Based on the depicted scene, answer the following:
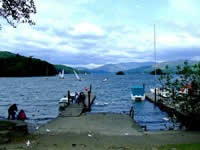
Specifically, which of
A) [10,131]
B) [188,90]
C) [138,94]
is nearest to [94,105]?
[138,94]

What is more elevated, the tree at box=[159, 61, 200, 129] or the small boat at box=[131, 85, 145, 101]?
the tree at box=[159, 61, 200, 129]

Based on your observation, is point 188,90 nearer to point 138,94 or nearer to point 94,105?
point 94,105

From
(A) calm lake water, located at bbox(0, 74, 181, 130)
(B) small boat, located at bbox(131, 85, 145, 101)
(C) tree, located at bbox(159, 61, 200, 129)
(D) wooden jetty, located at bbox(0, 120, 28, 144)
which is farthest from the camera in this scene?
(B) small boat, located at bbox(131, 85, 145, 101)

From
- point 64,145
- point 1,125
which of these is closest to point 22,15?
point 1,125

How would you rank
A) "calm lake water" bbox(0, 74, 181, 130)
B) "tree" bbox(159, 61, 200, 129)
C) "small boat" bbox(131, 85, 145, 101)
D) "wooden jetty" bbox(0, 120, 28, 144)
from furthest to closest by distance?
"small boat" bbox(131, 85, 145, 101)
"calm lake water" bbox(0, 74, 181, 130)
"tree" bbox(159, 61, 200, 129)
"wooden jetty" bbox(0, 120, 28, 144)

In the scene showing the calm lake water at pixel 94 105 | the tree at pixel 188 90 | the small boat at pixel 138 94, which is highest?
the tree at pixel 188 90

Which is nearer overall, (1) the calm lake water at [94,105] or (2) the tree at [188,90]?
(2) the tree at [188,90]

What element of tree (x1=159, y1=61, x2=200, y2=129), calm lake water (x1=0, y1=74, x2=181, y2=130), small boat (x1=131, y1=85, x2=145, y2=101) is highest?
tree (x1=159, y1=61, x2=200, y2=129)

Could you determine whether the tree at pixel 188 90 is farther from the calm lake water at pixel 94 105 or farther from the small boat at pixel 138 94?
the small boat at pixel 138 94

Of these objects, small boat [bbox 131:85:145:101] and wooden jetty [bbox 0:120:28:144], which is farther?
small boat [bbox 131:85:145:101]

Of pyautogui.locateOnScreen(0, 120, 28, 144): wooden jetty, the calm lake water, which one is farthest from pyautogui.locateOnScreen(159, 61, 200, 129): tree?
pyautogui.locateOnScreen(0, 120, 28, 144): wooden jetty

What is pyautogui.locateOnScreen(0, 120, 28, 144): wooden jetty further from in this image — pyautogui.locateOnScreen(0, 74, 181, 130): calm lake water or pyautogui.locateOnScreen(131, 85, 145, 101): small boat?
pyautogui.locateOnScreen(131, 85, 145, 101): small boat

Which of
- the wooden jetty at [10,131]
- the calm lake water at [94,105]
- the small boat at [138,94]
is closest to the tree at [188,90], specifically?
the calm lake water at [94,105]

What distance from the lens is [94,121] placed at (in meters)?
21.2
